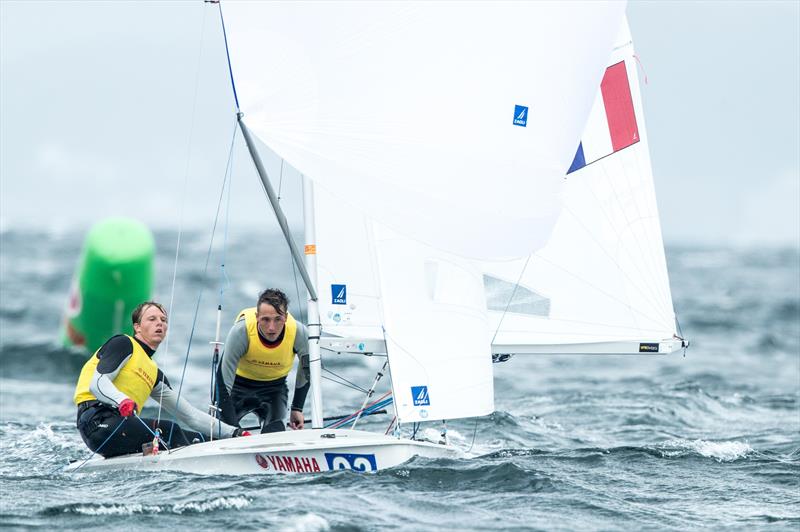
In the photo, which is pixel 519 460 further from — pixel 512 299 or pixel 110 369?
pixel 110 369

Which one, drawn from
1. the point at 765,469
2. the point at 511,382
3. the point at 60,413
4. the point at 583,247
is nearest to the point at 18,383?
the point at 60,413

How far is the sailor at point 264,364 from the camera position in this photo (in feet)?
23.9

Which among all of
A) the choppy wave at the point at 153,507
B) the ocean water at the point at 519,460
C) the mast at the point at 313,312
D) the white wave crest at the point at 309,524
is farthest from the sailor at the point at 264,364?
Answer: the white wave crest at the point at 309,524

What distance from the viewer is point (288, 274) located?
31969 millimetres

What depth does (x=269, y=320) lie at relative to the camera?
721 cm

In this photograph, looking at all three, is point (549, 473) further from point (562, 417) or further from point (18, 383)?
point (18, 383)

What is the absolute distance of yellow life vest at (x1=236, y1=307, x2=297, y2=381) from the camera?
761 centimetres

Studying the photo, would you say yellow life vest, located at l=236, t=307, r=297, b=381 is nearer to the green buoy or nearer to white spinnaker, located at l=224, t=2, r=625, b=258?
white spinnaker, located at l=224, t=2, r=625, b=258

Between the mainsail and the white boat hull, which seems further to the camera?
the white boat hull

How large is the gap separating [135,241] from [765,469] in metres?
8.80

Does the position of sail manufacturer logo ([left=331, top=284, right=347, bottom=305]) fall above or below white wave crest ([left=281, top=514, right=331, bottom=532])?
above

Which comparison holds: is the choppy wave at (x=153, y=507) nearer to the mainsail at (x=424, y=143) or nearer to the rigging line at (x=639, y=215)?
the mainsail at (x=424, y=143)

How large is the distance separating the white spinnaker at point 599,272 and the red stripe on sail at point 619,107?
0.05 m

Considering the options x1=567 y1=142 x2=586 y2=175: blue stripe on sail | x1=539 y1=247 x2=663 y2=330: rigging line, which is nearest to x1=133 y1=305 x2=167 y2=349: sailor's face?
x1=539 y1=247 x2=663 y2=330: rigging line
